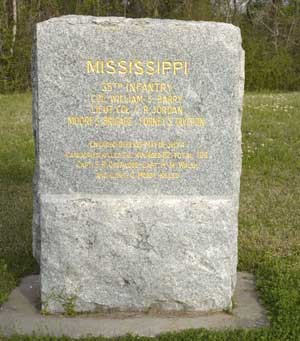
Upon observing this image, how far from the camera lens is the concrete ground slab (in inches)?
155

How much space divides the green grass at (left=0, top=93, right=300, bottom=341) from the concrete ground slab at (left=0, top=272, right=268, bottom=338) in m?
0.13

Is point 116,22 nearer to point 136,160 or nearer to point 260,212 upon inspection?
point 136,160

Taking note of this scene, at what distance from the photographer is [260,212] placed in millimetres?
6574

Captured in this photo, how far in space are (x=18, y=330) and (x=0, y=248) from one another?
174 centimetres

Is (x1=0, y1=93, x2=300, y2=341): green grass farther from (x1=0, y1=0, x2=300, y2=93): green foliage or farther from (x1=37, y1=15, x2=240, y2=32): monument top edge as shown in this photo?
(x1=0, y1=0, x2=300, y2=93): green foliage

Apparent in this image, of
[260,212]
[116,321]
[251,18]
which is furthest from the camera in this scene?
[251,18]

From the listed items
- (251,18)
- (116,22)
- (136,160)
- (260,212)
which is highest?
(116,22)

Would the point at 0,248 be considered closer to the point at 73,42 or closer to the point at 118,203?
the point at 118,203

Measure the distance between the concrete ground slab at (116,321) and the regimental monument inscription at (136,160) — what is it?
0.10 m

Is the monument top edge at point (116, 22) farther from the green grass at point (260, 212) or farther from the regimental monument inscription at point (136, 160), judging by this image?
the green grass at point (260, 212)

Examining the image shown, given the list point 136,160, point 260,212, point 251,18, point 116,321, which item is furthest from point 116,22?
point 251,18

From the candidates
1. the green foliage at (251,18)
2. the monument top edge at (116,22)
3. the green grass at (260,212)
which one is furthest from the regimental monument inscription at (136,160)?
the green foliage at (251,18)

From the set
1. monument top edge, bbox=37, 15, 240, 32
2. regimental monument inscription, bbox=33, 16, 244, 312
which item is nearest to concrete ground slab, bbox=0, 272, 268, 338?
regimental monument inscription, bbox=33, 16, 244, 312

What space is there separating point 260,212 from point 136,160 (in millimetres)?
2867
